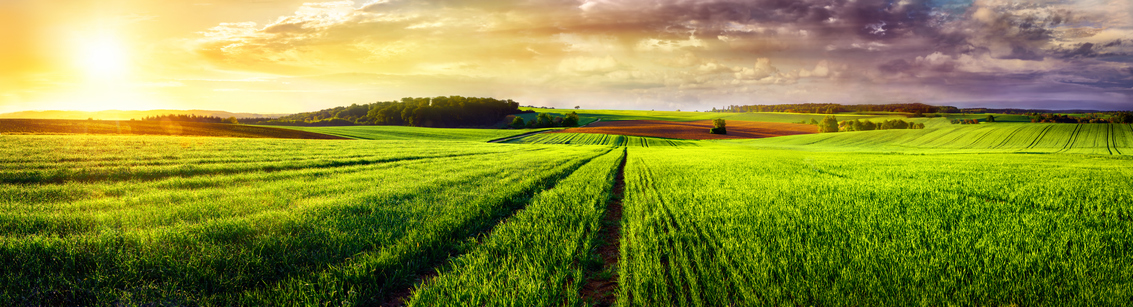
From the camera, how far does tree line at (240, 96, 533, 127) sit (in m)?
103

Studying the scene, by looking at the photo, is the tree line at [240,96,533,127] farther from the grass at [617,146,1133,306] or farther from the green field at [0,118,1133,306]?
the grass at [617,146,1133,306]

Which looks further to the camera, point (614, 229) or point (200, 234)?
point (614, 229)

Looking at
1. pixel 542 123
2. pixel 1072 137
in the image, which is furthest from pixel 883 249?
pixel 542 123

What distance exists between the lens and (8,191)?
25.2ft

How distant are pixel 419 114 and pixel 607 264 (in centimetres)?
10476

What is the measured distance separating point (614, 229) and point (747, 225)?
2021mm

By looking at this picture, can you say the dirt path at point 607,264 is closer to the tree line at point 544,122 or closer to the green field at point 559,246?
the green field at point 559,246

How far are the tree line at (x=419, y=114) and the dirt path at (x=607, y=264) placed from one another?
102 metres

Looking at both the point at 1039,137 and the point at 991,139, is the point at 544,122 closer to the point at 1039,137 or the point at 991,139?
the point at 991,139

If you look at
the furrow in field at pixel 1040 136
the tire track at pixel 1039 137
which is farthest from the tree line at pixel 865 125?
the tire track at pixel 1039 137

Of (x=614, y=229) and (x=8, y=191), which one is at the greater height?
(x=8, y=191)

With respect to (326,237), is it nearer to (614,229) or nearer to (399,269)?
(399,269)

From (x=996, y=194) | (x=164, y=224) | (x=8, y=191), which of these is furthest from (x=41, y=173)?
(x=996, y=194)

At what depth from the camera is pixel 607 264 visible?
188 inches
